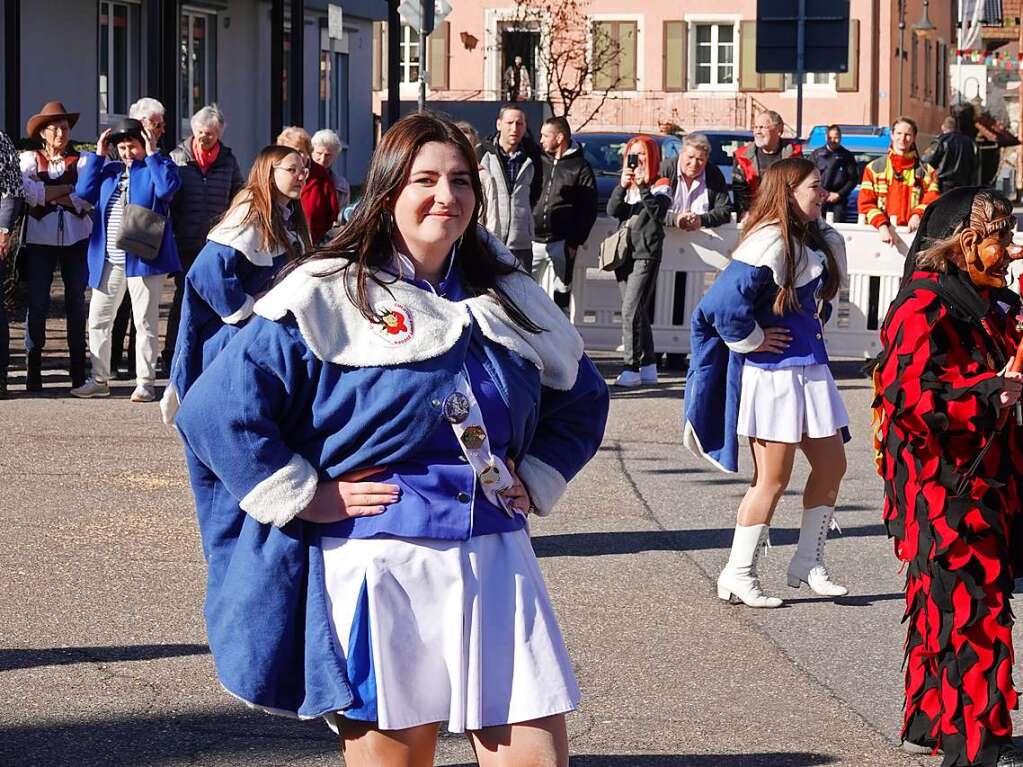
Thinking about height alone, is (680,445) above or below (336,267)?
below

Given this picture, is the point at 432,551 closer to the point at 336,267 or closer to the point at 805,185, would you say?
the point at 336,267

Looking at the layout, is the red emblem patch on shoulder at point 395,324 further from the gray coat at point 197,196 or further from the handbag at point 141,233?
the gray coat at point 197,196

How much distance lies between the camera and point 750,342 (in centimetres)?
721

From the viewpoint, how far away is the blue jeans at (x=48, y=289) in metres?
12.8

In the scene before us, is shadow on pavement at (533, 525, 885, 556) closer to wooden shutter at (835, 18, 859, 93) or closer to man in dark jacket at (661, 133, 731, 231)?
man in dark jacket at (661, 133, 731, 231)

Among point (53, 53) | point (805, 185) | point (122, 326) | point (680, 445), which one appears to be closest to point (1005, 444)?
point (805, 185)

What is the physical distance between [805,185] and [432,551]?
163 inches

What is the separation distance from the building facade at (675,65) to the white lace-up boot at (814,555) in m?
42.7

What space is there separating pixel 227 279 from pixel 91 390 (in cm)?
486

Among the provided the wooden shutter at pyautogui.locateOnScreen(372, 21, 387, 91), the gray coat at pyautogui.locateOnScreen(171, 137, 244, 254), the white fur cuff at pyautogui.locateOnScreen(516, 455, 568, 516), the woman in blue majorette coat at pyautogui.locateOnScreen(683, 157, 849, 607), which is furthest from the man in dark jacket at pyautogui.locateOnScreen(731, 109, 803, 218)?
the wooden shutter at pyautogui.locateOnScreen(372, 21, 387, 91)

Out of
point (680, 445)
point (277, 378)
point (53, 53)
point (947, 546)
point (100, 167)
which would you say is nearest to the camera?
point (277, 378)

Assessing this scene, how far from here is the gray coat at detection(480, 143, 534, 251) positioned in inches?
524

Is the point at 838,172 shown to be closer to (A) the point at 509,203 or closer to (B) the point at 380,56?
(A) the point at 509,203

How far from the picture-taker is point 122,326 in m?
14.1
